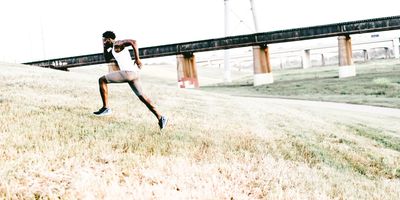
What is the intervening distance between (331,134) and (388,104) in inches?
667

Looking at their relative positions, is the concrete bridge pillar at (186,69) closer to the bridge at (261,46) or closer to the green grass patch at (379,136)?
the bridge at (261,46)

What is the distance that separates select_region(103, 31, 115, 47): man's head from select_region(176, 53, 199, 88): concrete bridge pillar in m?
47.7

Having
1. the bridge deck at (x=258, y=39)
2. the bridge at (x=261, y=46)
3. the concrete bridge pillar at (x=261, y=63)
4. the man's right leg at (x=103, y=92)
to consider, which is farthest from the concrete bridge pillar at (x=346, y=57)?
the man's right leg at (x=103, y=92)

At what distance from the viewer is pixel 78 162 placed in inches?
222

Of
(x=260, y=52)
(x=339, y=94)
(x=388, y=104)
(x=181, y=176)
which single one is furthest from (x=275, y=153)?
(x=260, y=52)

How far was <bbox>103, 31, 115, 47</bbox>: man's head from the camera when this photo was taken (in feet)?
27.3

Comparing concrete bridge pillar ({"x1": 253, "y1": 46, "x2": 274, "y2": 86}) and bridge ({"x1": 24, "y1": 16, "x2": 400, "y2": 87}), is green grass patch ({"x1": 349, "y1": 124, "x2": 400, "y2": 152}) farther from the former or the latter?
concrete bridge pillar ({"x1": 253, "y1": 46, "x2": 274, "y2": 86})

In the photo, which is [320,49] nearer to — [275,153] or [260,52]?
[260,52]

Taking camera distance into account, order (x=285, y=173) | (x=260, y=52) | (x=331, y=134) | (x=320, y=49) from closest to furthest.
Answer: (x=285, y=173), (x=331, y=134), (x=260, y=52), (x=320, y=49)

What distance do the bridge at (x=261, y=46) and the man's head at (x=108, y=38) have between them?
148 ft

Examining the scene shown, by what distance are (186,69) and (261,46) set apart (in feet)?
34.9

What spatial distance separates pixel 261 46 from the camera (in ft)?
179

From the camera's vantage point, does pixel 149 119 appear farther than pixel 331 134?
No

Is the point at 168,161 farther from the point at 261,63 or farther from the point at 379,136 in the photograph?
the point at 261,63
